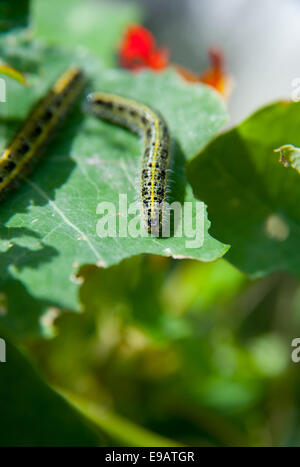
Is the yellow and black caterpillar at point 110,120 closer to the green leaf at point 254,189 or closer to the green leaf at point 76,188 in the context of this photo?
the green leaf at point 76,188

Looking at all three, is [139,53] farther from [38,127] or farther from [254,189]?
[254,189]

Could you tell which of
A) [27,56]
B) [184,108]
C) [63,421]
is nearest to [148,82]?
[184,108]

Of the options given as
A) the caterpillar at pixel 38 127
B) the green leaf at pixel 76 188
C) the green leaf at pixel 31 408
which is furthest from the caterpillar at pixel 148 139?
the green leaf at pixel 31 408

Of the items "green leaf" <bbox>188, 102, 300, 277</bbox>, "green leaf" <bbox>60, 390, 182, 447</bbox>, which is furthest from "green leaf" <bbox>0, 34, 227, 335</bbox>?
"green leaf" <bbox>60, 390, 182, 447</bbox>

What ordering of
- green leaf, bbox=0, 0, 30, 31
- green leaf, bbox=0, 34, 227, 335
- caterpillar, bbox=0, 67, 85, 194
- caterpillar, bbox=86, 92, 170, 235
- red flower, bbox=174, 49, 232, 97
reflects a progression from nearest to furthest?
1. green leaf, bbox=0, 34, 227, 335
2. caterpillar, bbox=86, 92, 170, 235
3. caterpillar, bbox=0, 67, 85, 194
4. red flower, bbox=174, 49, 232, 97
5. green leaf, bbox=0, 0, 30, 31

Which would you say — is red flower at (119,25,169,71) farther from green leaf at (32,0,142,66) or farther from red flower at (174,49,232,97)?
green leaf at (32,0,142,66)

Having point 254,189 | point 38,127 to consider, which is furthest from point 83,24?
point 254,189

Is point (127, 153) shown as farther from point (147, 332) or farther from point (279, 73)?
point (279, 73)
